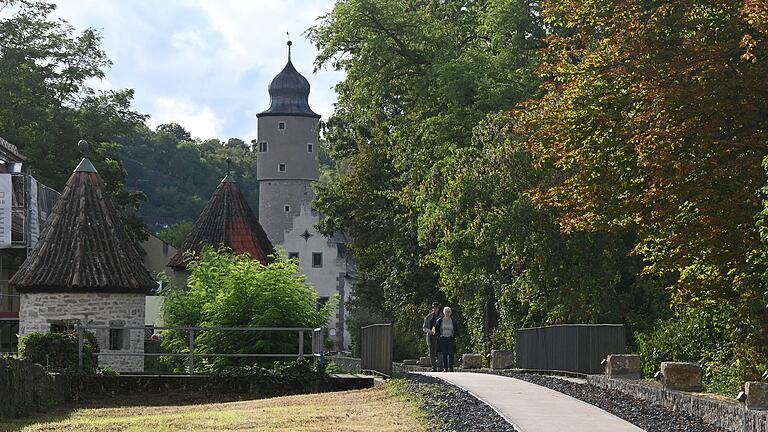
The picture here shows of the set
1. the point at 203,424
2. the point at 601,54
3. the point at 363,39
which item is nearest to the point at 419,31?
the point at 363,39

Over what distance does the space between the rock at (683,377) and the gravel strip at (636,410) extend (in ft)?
1.27

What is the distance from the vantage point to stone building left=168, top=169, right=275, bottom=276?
61.3 meters

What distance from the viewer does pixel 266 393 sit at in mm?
32000

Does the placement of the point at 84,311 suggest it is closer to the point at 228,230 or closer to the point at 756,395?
the point at 228,230

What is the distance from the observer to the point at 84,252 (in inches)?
1613

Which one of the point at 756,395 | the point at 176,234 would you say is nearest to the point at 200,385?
the point at 756,395

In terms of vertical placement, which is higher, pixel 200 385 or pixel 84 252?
pixel 84 252

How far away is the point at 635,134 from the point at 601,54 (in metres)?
2.10

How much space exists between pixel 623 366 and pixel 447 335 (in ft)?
29.0

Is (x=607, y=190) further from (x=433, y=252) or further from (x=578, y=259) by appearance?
(x=433, y=252)

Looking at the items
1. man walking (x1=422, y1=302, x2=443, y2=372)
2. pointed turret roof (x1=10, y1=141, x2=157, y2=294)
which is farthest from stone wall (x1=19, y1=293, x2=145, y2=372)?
man walking (x1=422, y1=302, x2=443, y2=372)

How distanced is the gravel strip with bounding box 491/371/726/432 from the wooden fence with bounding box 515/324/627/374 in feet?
5.94

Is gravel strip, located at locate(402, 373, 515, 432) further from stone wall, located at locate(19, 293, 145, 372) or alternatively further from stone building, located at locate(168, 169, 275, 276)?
stone building, located at locate(168, 169, 275, 276)

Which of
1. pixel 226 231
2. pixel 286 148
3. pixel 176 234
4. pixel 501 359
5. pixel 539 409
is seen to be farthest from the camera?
pixel 176 234
